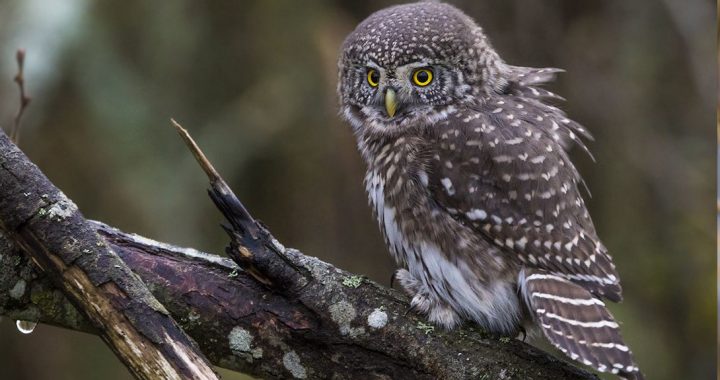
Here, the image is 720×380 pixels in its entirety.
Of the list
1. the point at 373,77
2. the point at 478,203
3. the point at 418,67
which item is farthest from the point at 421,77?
the point at 478,203

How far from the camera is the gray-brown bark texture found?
2.35 meters

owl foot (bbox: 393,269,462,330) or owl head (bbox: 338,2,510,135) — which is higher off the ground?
owl head (bbox: 338,2,510,135)

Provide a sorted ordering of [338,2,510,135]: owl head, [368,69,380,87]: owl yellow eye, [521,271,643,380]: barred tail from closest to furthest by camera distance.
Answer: [521,271,643,380]: barred tail < [338,2,510,135]: owl head < [368,69,380,87]: owl yellow eye

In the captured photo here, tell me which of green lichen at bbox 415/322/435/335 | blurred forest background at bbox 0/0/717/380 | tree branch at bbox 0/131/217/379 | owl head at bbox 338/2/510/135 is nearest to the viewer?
tree branch at bbox 0/131/217/379

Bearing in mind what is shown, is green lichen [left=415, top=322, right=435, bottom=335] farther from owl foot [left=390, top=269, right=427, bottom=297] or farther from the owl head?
the owl head

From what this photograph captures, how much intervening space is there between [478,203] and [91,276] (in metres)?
1.15

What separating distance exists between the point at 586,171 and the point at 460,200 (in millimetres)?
2294

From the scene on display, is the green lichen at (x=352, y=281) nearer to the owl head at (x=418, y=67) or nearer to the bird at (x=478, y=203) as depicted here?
the bird at (x=478, y=203)

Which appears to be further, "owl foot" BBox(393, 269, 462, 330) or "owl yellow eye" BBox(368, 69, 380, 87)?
"owl yellow eye" BBox(368, 69, 380, 87)

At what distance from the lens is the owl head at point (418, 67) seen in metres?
2.91

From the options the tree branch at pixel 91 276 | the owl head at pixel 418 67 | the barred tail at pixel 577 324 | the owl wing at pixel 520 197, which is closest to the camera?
the tree branch at pixel 91 276

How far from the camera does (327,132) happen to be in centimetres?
446

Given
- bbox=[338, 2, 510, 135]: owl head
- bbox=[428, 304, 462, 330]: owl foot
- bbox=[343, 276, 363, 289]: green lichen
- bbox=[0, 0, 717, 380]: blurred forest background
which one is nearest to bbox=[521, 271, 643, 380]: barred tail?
bbox=[428, 304, 462, 330]: owl foot

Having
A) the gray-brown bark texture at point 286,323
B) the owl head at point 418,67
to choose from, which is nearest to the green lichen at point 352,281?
the gray-brown bark texture at point 286,323
